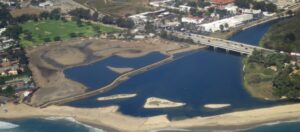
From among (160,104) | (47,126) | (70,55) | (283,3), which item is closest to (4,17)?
(70,55)

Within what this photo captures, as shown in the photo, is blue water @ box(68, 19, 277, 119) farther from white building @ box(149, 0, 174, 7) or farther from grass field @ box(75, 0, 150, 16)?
white building @ box(149, 0, 174, 7)

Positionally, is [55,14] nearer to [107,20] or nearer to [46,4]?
[46,4]

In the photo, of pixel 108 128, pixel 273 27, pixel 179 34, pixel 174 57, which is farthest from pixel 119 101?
pixel 273 27

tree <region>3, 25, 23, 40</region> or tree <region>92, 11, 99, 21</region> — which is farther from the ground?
tree <region>92, 11, 99, 21</region>

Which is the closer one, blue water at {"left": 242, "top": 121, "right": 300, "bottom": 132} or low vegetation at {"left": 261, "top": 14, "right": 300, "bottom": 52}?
blue water at {"left": 242, "top": 121, "right": 300, "bottom": 132}

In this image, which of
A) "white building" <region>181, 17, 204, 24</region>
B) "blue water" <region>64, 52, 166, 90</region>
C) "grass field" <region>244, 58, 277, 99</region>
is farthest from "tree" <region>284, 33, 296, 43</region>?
"white building" <region>181, 17, 204, 24</region>

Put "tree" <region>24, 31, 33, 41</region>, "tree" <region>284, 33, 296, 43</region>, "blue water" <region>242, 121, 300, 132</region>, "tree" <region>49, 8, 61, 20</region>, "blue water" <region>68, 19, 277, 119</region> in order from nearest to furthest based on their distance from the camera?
"blue water" <region>242, 121, 300, 132</region>, "blue water" <region>68, 19, 277, 119</region>, "tree" <region>284, 33, 296, 43</region>, "tree" <region>24, 31, 33, 41</region>, "tree" <region>49, 8, 61, 20</region>
